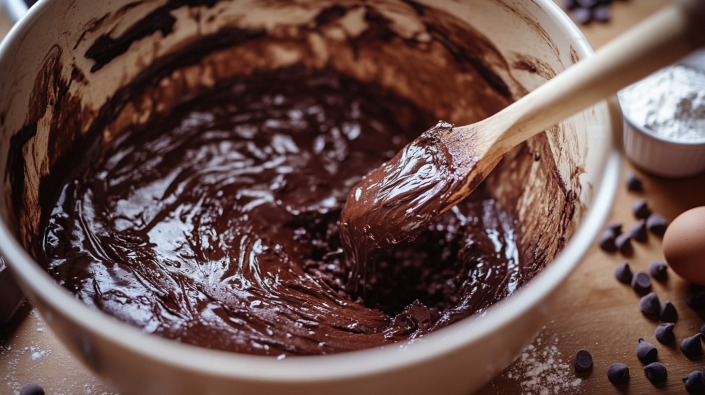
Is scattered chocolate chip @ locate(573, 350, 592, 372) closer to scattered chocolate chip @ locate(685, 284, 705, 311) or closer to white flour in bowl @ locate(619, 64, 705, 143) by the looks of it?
scattered chocolate chip @ locate(685, 284, 705, 311)

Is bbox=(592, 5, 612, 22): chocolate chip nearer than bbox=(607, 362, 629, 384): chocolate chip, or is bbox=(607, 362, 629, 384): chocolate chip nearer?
bbox=(607, 362, 629, 384): chocolate chip

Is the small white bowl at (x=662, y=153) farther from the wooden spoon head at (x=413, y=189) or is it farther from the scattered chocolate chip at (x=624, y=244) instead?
the wooden spoon head at (x=413, y=189)

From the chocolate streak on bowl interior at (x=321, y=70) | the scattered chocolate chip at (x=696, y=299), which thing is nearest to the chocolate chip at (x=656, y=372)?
the scattered chocolate chip at (x=696, y=299)

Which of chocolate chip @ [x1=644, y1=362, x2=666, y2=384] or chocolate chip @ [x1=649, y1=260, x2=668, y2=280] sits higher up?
chocolate chip @ [x1=644, y1=362, x2=666, y2=384]

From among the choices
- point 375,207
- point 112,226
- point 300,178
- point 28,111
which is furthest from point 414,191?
point 28,111

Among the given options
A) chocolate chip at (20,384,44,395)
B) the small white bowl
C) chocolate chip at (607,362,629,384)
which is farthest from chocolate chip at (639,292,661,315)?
chocolate chip at (20,384,44,395)

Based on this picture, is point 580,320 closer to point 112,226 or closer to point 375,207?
point 375,207
